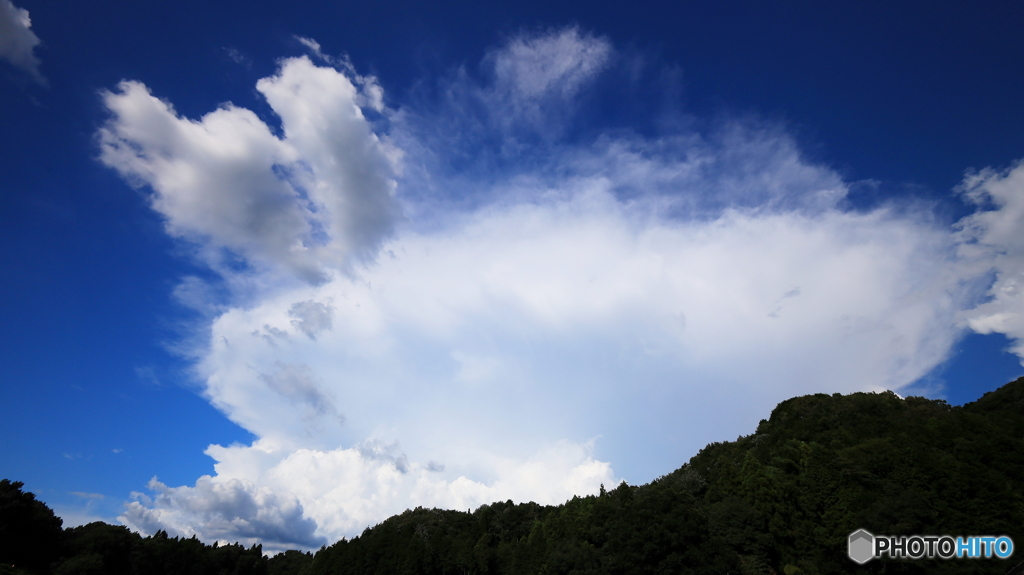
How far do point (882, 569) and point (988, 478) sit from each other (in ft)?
46.2

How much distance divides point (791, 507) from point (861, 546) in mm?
7683

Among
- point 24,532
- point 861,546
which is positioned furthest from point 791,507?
point 24,532

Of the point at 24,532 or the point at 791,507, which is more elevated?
the point at 791,507

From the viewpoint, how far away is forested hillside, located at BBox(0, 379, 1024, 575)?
152ft

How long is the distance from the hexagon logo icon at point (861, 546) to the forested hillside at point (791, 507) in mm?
941

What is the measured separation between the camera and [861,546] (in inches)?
1848

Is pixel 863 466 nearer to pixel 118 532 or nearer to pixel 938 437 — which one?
pixel 938 437

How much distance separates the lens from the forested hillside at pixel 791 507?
152 feet

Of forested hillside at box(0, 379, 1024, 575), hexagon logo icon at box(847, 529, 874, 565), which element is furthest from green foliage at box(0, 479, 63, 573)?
hexagon logo icon at box(847, 529, 874, 565)

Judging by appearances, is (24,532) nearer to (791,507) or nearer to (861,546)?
(791,507)

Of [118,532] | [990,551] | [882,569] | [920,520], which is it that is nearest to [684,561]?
[882,569]

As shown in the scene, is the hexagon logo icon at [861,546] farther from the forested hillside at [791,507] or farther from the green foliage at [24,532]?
the green foliage at [24,532]

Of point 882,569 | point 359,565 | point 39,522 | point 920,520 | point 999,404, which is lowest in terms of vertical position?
point 359,565

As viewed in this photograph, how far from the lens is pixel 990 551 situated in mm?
44344
